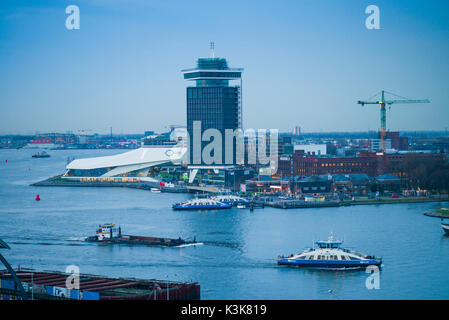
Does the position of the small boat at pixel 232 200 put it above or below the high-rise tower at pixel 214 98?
below

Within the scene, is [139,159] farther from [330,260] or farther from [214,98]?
[330,260]

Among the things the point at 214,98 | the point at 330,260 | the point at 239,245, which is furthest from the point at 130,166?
the point at 330,260

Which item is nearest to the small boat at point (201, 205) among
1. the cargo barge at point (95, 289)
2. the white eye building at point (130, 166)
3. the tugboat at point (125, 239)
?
the tugboat at point (125, 239)

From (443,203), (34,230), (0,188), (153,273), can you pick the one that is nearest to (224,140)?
(0,188)

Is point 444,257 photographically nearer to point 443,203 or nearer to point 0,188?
point 443,203

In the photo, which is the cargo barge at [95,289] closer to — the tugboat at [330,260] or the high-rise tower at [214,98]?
the tugboat at [330,260]

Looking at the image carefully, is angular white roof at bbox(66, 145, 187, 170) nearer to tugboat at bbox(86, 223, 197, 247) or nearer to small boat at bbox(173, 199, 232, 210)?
small boat at bbox(173, 199, 232, 210)

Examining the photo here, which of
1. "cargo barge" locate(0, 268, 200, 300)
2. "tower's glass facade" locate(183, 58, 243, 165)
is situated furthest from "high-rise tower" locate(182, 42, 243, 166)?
"cargo barge" locate(0, 268, 200, 300)
